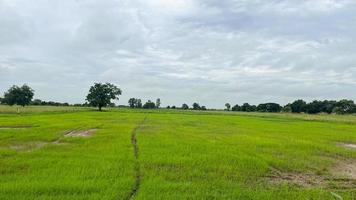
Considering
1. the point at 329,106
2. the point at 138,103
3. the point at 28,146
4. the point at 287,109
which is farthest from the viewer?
the point at 138,103

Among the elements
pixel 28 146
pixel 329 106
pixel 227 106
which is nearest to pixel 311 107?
pixel 329 106

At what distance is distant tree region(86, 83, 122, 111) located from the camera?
87.1m

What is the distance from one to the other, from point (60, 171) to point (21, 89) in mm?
71083

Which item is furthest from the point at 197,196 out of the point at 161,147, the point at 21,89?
the point at 21,89

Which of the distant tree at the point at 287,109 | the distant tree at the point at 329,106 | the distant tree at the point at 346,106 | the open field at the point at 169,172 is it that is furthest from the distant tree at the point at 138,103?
the open field at the point at 169,172

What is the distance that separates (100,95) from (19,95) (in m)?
17.9

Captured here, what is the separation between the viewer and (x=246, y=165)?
40.3 ft

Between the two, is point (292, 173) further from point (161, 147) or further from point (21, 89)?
point (21, 89)

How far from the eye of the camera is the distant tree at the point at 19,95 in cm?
7481

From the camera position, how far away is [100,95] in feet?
287

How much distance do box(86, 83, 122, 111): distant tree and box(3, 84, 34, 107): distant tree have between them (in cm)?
1412

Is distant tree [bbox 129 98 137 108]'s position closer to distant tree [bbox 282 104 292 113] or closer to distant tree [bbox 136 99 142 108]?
distant tree [bbox 136 99 142 108]

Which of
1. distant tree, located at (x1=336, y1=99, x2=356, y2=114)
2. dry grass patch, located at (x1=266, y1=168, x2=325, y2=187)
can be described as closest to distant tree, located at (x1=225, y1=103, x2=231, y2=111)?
distant tree, located at (x1=336, y1=99, x2=356, y2=114)

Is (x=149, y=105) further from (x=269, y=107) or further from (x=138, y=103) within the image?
(x=269, y=107)
